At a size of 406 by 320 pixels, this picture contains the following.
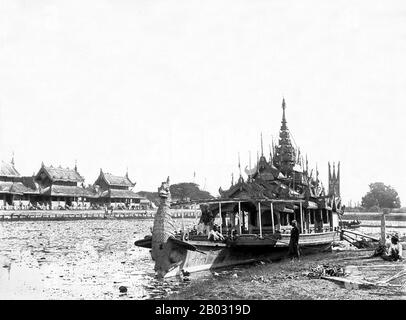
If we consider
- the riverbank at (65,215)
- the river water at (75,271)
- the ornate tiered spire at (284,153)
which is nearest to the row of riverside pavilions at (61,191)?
the riverbank at (65,215)

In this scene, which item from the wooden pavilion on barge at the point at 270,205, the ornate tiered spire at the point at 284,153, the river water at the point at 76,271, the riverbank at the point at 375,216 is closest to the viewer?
the river water at the point at 76,271

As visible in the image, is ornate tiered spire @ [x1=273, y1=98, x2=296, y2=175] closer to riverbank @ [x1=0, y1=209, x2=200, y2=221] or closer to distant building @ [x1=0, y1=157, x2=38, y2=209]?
riverbank @ [x1=0, y1=209, x2=200, y2=221]

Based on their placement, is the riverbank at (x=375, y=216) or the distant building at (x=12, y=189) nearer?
the distant building at (x=12, y=189)

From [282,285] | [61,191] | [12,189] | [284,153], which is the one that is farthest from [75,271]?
[61,191]

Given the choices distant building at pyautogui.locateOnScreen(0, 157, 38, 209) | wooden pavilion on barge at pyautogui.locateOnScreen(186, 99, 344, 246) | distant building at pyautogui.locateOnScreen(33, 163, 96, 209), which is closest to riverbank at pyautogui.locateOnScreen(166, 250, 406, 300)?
Answer: wooden pavilion on barge at pyautogui.locateOnScreen(186, 99, 344, 246)

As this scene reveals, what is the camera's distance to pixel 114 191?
3243 inches

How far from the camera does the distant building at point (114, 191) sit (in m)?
80.7

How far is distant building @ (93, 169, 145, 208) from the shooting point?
265 ft

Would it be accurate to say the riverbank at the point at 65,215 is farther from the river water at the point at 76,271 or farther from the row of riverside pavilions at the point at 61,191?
the river water at the point at 76,271

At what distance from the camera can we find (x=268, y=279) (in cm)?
1641

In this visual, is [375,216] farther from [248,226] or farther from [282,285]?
[282,285]
